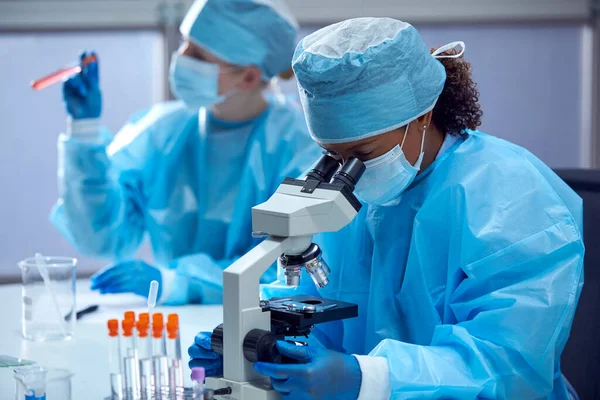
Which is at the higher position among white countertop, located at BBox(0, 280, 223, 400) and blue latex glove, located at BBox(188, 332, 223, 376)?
blue latex glove, located at BBox(188, 332, 223, 376)

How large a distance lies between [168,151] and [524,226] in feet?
4.70

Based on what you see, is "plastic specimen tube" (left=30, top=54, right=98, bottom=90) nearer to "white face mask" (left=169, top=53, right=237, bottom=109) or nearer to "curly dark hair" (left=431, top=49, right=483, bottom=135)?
"white face mask" (left=169, top=53, right=237, bottom=109)

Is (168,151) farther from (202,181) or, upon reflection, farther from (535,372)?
(535,372)

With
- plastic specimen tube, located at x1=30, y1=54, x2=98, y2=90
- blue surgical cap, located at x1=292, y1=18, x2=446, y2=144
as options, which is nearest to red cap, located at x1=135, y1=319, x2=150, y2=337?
blue surgical cap, located at x1=292, y1=18, x2=446, y2=144

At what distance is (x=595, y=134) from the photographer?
343 centimetres

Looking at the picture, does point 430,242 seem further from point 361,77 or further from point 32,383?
point 32,383

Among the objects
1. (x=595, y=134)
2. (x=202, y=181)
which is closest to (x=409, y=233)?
(x=202, y=181)

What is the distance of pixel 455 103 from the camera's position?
5.14ft

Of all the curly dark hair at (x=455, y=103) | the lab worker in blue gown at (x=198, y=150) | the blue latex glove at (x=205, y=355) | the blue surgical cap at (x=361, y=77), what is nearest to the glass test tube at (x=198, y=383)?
the blue latex glove at (x=205, y=355)

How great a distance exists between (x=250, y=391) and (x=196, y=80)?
1454 mm

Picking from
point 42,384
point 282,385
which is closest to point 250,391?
point 282,385

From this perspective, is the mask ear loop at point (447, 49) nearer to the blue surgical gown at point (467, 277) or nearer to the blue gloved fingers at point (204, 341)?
the blue surgical gown at point (467, 277)

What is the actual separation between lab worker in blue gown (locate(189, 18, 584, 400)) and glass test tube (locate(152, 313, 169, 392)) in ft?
0.49

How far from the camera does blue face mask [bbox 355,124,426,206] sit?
145cm
